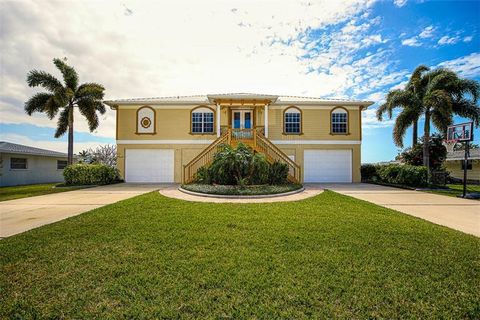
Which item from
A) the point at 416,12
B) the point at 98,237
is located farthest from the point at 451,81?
the point at 98,237

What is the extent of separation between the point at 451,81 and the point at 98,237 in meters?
20.5

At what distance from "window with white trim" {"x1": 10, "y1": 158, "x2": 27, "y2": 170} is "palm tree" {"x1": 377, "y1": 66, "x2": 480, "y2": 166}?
2883cm

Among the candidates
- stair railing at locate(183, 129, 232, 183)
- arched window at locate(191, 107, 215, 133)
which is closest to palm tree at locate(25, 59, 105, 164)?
arched window at locate(191, 107, 215, 133)

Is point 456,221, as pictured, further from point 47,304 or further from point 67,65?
point 67,65

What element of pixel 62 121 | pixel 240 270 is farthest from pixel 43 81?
pixel 240 270

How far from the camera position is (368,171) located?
15906 millimetres

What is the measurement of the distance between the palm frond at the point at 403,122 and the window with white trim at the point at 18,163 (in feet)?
95.9

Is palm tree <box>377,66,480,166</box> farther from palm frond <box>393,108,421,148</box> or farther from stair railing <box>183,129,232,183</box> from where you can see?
stair railing <box>183,129,232,183</box>

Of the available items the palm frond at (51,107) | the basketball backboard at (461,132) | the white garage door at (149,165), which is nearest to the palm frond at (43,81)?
the palm frond at (51,107)

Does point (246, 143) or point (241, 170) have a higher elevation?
point (246, 143)

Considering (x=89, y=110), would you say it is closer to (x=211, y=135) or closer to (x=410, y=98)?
(x=211, y=135)

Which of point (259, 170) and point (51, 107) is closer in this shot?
point (259, 170)

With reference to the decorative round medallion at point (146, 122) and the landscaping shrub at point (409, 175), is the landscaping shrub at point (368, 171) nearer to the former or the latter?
the landscaping shrub at point (409, 175)

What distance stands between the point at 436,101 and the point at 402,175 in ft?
17.7
